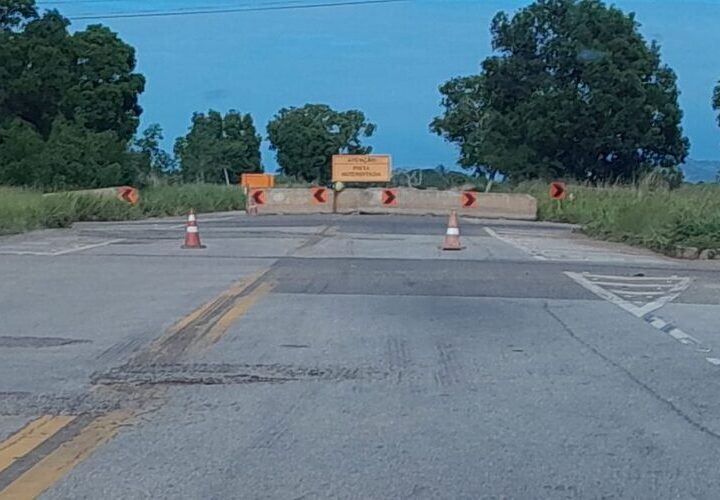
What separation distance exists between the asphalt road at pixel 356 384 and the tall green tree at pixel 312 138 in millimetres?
77133

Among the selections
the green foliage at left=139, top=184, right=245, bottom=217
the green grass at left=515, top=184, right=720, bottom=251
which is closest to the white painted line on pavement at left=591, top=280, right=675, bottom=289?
the green grass at left=515, top=184, right=720, bottom=251

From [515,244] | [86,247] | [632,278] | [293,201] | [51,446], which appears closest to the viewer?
[51,446]

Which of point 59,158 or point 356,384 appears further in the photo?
point 59,158

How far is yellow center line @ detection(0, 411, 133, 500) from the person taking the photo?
630cm

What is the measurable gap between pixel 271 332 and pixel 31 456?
16.8 ft

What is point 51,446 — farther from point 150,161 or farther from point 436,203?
point 150,161

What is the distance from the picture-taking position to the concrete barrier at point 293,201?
45.7 metres

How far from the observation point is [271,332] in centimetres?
1202

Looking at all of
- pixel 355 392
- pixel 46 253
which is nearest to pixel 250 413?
pixel 355 392

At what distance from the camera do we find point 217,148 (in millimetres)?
90625

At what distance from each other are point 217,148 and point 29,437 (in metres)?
84.0

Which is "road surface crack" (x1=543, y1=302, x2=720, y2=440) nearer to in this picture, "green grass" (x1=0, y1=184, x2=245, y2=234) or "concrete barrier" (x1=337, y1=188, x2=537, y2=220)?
"green grass" (x1=0, y1=184, x2=245, y2=234)

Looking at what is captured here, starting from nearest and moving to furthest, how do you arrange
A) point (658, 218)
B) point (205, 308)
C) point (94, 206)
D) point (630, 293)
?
point (205, 308)
point (630, 293)
point (658, 218)
point (94, 206)

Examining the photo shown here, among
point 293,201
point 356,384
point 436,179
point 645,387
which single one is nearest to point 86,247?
point 356,384
